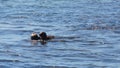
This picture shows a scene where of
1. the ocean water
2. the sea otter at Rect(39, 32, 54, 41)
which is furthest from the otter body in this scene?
the ocean water

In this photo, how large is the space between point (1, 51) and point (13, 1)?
2473cm

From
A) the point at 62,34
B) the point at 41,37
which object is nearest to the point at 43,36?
the point at 41,37

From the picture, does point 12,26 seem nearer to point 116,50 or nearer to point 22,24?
point 22,24

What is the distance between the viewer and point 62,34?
25.6 meters

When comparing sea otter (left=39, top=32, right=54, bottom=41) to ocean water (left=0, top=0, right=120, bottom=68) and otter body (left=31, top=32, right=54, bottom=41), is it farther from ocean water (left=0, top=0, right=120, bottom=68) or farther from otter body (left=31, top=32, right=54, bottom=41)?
ocean water (left=0, top=0, right=120, bottom=68)

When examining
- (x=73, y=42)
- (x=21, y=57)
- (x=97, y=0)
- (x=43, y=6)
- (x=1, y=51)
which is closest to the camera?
(x=21, y=57)

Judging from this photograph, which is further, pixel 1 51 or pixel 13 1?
pixel 13 1

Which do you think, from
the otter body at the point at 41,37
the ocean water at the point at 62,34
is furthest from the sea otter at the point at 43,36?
the ocean water at the point at 62,34

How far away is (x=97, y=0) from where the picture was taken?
4503 centimetres

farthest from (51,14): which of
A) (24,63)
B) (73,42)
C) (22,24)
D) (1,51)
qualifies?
(24,63)

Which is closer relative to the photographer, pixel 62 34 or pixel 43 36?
pixel 43 36

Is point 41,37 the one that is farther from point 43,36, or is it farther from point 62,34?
point 62,34

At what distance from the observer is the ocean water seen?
1897 centimetres

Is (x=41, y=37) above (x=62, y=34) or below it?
above
